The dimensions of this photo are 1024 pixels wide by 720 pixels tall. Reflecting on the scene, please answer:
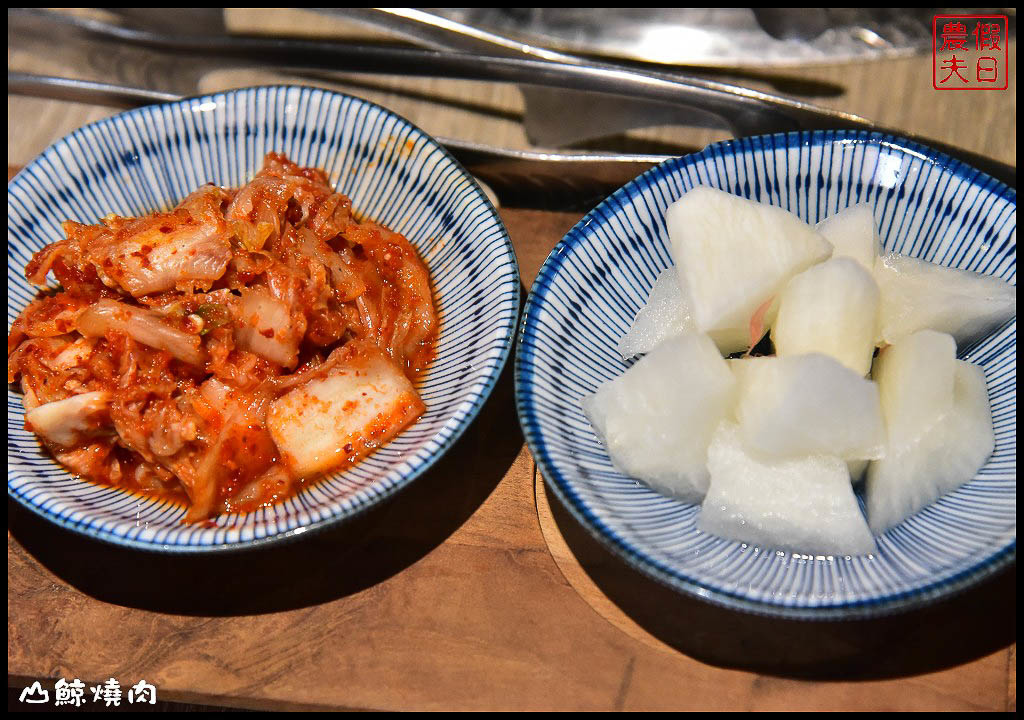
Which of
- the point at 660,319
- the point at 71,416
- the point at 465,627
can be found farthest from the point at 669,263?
the point at 71,416

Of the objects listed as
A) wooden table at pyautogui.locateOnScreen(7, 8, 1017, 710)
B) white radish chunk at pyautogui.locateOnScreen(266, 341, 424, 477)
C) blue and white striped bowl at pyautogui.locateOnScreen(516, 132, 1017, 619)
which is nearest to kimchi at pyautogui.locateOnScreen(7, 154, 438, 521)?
white radish chunk at pyautogui.locateOnScreen(266, 341, 424, 477)

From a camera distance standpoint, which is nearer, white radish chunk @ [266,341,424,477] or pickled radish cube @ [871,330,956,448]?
pickled radish cube @ [871,330,956,448]

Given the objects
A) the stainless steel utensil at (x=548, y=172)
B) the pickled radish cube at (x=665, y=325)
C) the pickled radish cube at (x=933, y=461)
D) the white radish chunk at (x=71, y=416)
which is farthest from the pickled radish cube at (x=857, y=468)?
the white radish chunk at (x=71, y=416)

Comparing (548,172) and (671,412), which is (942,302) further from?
(548,172)

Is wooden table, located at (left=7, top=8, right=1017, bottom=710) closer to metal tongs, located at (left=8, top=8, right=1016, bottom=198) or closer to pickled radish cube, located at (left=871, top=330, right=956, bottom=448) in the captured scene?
pickled radish cube, located at (left=871, top=330, right=956, bottom=448)

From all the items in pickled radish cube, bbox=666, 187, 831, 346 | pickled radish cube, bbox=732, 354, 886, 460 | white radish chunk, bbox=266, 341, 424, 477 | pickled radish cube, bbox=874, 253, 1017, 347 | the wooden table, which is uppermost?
pickled radish cube, bbox=666, 187, 831, 346

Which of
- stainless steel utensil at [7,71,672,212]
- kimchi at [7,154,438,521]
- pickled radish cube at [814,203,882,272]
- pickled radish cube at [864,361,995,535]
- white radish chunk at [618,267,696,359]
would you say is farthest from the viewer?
stainless steel utensil at [7,71,672,212]

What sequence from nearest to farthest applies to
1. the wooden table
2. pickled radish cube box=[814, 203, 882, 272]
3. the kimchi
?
the wooden table
pickled radish cube box=[814, 203, 882, 272]
the kimchi
